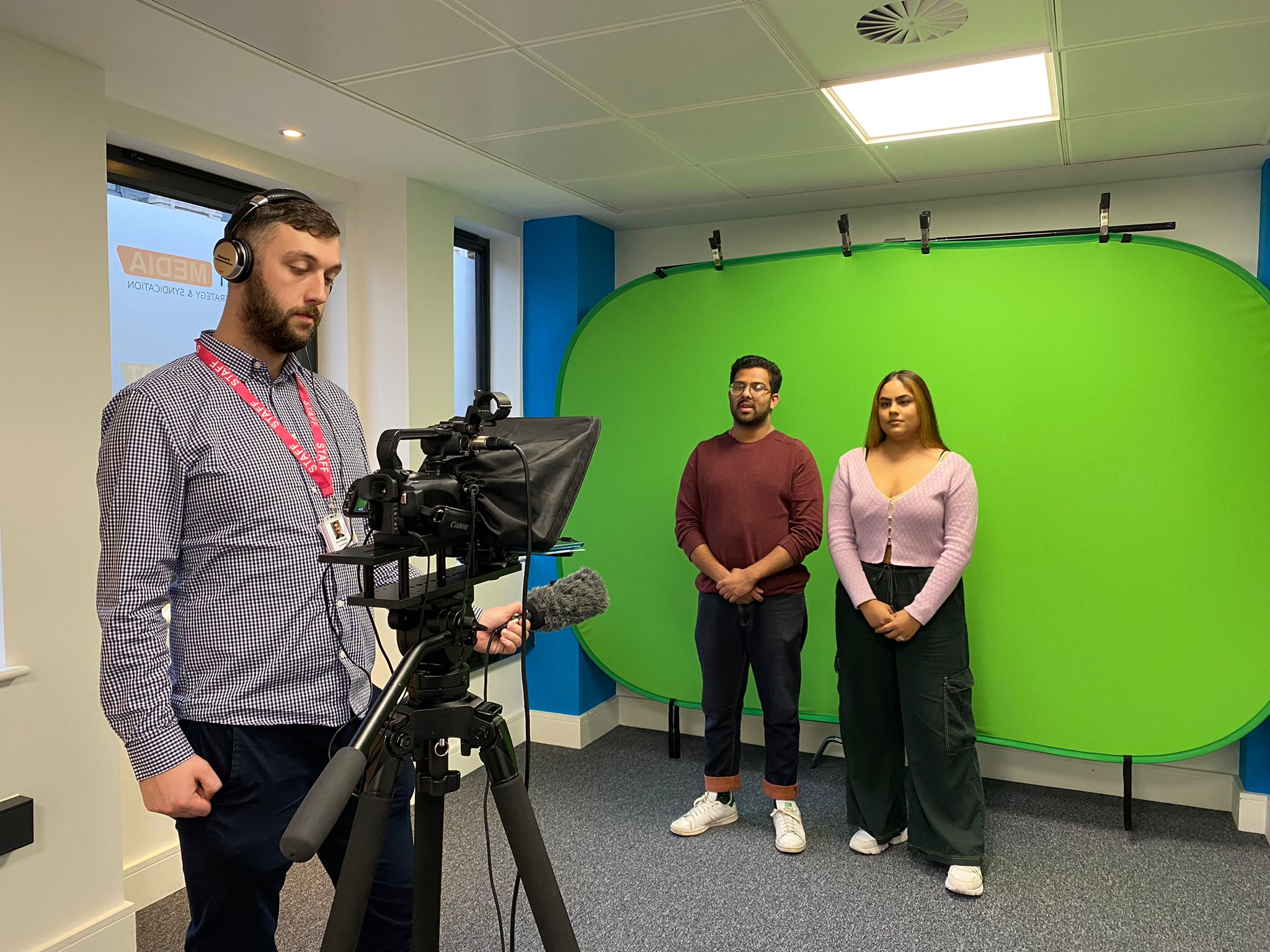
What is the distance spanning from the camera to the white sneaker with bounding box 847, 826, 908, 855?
297 cm

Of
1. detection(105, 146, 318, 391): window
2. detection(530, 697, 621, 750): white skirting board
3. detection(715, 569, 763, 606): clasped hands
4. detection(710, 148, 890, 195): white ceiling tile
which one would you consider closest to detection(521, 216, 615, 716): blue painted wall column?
detection(530, 697, 621, 750): white skirting board

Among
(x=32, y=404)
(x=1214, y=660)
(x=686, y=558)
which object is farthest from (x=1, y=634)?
(x=1214, y=660)

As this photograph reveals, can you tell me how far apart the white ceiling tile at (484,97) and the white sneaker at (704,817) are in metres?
2.30

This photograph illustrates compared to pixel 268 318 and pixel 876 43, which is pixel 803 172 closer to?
pixel 876 43

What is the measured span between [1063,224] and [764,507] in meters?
1.61

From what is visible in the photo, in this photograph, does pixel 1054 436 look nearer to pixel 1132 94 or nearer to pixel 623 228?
pixel 1132 94

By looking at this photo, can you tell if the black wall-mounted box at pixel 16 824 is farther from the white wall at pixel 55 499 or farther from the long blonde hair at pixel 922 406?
the long blonde hair at pixel 922 406

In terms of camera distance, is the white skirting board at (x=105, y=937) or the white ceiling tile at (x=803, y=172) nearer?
the white skirting board at (x=105, y=937)

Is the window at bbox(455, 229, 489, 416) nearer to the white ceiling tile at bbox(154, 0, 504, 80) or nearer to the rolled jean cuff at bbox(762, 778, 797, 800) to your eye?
the white ceiling tile at bbox(154, 0, 504, 80)

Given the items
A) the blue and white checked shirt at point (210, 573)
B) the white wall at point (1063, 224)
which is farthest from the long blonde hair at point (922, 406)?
the blue and white checked shirt at point (210, 573)

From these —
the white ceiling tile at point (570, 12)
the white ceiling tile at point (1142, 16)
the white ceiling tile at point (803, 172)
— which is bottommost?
the white ceiling tile at point (1142, 16)

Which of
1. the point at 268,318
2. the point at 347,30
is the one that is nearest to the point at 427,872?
the point at 268,318

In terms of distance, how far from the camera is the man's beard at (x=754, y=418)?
128 inches

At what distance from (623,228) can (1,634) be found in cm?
298
